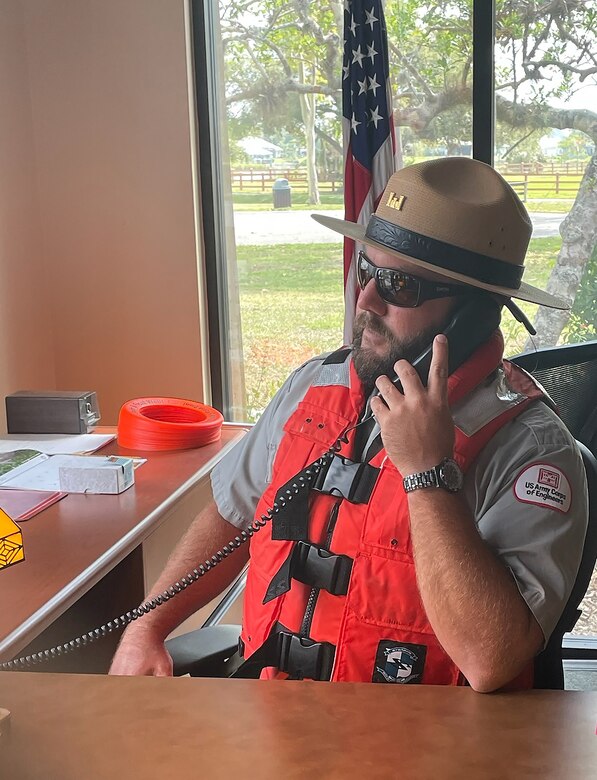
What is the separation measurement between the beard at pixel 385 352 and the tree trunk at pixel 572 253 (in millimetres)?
1761

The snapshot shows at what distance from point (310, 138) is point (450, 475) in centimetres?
232

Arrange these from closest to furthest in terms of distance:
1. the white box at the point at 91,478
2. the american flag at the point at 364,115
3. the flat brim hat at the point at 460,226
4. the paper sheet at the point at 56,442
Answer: the flat brim hat at the point at 460,226 < the white box at the point at 91,478 < the paper sheet at the point at 56,442 < the american flag at the point at 364,115

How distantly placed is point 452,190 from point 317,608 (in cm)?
82

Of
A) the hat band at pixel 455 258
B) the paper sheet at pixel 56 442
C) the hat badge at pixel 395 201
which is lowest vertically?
the paper sheet at pixel 56 442

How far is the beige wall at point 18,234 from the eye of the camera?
128 inches

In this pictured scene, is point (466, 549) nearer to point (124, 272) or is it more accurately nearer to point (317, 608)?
point (317, 608)

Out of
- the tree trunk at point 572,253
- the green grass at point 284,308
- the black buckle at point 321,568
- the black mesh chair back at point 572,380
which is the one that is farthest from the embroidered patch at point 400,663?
the green grass at point 284,308

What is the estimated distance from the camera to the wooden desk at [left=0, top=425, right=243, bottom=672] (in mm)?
1561

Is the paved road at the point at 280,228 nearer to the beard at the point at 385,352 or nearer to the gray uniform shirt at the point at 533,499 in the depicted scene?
the beard at the point at 385,352

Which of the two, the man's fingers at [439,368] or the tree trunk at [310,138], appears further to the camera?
the tree trunk at [310,138]

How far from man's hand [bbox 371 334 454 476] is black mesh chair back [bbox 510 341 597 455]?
14.3 inches

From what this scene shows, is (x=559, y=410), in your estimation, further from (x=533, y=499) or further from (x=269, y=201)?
(x=269, y=201)

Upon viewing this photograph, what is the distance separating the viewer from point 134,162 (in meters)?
3.41

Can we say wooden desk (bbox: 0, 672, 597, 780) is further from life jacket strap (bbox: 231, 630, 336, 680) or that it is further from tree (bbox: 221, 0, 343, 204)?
tree (bbox: 221, 0, 343, 204)
